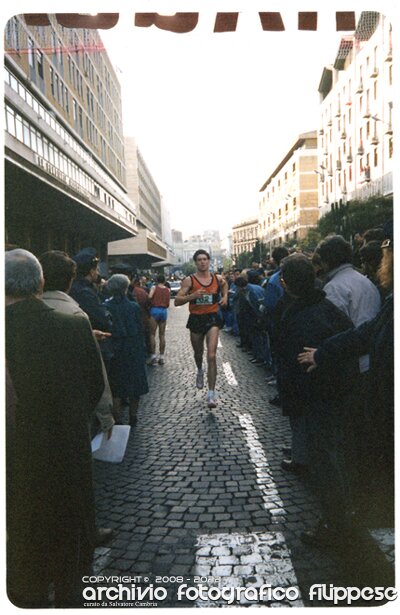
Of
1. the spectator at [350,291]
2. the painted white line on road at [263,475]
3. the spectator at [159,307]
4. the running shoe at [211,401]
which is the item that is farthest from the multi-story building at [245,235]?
the spectator at [350,291]

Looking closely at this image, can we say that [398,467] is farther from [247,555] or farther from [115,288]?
[115,288]

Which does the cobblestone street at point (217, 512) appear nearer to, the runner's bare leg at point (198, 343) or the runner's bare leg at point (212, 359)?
the runner's bare leg at point (212, 359)

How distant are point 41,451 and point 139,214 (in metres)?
82.1

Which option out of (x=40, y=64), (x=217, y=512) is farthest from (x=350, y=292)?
(x=40, y=64)

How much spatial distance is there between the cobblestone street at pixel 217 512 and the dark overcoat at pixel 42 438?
0.54m

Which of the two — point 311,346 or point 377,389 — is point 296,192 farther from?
point 377,389

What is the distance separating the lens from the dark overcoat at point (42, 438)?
233cm

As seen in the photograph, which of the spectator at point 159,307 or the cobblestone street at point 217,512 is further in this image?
the spectator at point 159,307

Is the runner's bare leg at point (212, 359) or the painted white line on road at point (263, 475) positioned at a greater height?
the runner's bare leg at point (212, 359)

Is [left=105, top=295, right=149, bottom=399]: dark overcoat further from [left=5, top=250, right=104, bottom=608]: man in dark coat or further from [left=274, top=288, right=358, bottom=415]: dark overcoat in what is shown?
[left=5, top=250, right=104, bottom=608]: man in dark coat

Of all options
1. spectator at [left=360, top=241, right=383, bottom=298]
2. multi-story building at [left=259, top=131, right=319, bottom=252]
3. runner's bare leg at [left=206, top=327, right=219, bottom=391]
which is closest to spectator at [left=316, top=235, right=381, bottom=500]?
spectator at [left=360, top=241, right=383, bottom=298]

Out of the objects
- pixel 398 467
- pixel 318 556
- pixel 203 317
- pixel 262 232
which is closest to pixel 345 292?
pixel 398 467

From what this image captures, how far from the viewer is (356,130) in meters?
39.1

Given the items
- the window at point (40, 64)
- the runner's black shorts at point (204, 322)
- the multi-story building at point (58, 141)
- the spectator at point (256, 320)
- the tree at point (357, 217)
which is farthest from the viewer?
the window at point (40, 64)
